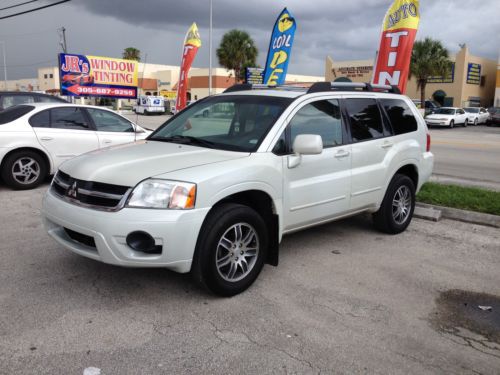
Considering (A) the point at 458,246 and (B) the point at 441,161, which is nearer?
(A) the point at 458,246

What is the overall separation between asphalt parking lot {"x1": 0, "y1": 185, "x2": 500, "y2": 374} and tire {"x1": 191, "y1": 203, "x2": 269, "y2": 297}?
0.18 metres

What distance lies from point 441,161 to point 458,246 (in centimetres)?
958

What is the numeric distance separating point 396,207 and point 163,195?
349cm

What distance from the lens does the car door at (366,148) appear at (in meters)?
5.15

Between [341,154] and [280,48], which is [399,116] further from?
[280,48]

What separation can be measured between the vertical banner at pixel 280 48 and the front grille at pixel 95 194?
35.2 ft

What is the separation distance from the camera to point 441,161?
1443cm

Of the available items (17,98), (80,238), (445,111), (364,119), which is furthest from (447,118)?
(80,238)

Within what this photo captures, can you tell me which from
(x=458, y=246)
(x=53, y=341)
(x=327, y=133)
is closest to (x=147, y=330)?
(x=53, y=341)

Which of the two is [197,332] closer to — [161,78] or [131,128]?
[131,128]

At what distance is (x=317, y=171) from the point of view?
4.65 m

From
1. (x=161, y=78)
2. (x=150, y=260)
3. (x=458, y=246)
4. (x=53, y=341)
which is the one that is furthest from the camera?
(x=161, y=78)

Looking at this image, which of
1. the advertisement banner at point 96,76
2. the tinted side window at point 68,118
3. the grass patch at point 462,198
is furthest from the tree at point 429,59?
the tinted side window at point 68,118

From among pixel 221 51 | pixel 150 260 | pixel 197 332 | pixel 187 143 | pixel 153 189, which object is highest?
pixel 221 51
